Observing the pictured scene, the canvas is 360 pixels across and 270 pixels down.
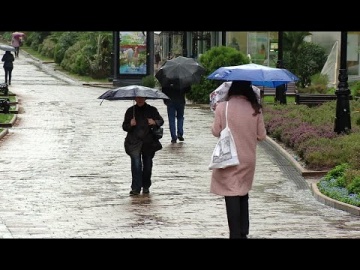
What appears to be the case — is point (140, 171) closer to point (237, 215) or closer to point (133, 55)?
point (237, 215)

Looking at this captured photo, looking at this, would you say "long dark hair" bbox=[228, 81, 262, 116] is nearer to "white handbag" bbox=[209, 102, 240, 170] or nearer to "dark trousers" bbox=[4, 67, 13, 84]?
"white handbag" bbox=[209, 102, 240, 170]

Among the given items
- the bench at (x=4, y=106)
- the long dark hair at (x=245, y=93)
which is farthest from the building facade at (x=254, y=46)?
the long dark hair at (x=245, y=93)

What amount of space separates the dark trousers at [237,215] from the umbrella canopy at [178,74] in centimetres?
1232

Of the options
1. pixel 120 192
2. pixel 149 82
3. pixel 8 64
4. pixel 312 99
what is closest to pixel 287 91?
pixel 149 82

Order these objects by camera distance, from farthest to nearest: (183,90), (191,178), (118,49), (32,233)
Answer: (118,49) < (183,90) < (191,178) < (32,233)

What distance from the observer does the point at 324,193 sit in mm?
15812

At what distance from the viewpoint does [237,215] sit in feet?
33.8

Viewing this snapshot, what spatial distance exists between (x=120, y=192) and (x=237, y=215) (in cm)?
632

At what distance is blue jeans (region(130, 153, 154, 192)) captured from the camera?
15.9m

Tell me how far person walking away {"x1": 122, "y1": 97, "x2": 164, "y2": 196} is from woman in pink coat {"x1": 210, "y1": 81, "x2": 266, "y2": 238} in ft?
Result: 18.0

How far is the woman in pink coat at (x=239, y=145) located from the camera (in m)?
10.2
